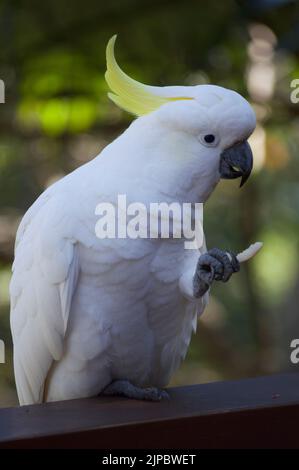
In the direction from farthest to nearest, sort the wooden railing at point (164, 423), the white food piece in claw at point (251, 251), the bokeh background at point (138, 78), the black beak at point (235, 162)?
the bokeh background at point (138, 78)
the black beak at point (235, 162)
the white food piece in claw at point (251, 251)
the wooden railing at point (164, 423)

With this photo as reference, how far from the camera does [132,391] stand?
60.6 inches

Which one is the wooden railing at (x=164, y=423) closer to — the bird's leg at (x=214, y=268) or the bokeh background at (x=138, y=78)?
the bird's leg at (x=214, y=268)

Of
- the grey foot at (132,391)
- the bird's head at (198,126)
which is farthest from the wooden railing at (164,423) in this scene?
the bird's head at (198,126)

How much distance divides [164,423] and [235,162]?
53 centimetres

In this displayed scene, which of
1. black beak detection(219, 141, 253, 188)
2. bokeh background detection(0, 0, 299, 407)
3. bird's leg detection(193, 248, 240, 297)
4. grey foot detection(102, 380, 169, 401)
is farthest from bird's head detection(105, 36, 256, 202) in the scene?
bokeh background detection(0, 0, 299, 407)

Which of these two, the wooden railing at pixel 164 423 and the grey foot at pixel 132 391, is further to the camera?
the grey foot at pixel 132 391

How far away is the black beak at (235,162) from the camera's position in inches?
57.9

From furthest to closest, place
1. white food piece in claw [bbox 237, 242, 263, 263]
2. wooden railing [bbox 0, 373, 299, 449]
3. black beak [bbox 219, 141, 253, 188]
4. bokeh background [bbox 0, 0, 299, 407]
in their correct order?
bokeh background [bbox 0, 0, 299, 407] < black beak [bbox 219, 141, 253, 188] < white food piece in claw [bbox 237, 242, 263, 263] < wooden railing [bbox 0, 373, 299, 449]

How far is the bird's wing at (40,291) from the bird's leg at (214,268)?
24 cm

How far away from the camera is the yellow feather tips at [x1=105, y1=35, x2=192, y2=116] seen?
4.87 ft

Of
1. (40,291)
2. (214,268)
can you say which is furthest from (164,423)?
(40,291)

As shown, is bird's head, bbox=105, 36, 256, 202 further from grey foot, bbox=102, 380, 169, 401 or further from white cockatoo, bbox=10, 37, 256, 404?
grey foot, bbox=102, 380, 169, 401
